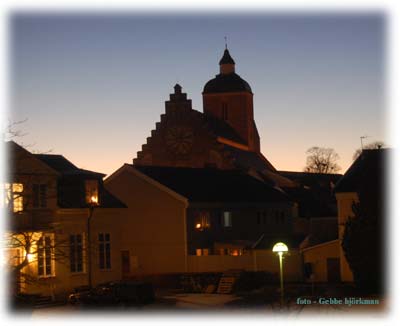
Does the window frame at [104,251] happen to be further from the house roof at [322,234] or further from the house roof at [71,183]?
the house roof at [322,234]

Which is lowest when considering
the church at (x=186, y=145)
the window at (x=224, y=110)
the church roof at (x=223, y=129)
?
the church at (x=186, y=145)

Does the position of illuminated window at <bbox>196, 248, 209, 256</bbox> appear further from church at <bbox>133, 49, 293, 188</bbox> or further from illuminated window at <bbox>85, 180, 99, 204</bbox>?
church at <bbox>133, 49, 293, 188</bbox>

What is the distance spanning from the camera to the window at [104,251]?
45844 mm

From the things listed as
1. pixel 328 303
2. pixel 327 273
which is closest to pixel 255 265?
pixel 327 273

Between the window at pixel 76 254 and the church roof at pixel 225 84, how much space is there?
66915 millimetres

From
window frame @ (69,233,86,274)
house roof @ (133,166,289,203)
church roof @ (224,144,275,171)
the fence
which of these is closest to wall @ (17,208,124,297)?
window frame @ (69,233,86,274)

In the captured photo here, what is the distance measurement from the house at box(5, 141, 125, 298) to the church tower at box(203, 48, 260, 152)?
2490 inches

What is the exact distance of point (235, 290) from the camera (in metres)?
44.2

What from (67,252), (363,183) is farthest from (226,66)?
(363,183)

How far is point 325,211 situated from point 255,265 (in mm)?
34190

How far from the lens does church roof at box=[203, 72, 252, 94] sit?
110 m

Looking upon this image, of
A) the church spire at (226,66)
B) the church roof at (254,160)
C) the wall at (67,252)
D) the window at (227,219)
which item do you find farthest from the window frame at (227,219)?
the church spire at (226,66)

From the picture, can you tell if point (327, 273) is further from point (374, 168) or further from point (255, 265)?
point (374, 168)

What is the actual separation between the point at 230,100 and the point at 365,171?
232ft
